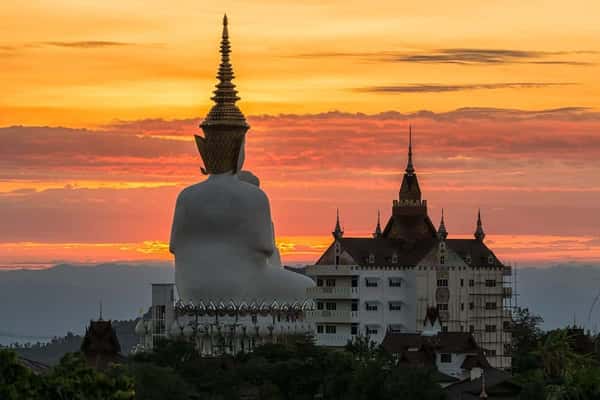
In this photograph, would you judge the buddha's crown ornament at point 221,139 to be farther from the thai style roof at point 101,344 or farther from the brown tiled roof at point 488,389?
the brown tiled roof at point 488,389

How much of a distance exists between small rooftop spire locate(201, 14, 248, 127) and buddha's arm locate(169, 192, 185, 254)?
4655mm

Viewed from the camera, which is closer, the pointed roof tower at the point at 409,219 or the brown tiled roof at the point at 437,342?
the brown tiled roof at the point at 437,342

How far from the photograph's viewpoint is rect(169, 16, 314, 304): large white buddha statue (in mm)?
155625

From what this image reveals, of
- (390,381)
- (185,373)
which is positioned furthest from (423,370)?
(185,373)

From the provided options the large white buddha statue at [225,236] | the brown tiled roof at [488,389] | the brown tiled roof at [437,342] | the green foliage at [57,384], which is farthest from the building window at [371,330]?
the green foliage at [57,384]

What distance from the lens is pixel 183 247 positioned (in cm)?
15688

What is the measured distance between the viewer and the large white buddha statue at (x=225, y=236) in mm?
155625

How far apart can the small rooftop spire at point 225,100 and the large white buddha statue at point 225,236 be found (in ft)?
0.36

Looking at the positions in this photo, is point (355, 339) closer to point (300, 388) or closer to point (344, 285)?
point (344, 285)

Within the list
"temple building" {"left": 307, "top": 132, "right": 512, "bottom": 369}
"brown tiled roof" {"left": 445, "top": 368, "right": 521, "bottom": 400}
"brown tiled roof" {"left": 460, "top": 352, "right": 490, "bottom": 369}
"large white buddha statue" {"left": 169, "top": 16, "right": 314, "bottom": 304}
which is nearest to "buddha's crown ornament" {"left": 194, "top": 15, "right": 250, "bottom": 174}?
"large white buddha statue" {"left": 169, "top": 16, "right": 314, "bottom": 304}

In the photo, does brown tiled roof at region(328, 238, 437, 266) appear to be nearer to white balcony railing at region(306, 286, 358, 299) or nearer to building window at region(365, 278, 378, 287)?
building window at region(365, 278, 378, 287)

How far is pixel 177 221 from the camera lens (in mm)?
157000

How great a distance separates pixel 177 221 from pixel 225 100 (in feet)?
25.7

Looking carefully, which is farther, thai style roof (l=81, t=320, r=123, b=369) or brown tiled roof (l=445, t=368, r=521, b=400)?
thai style roof (l=81, t=320, r=123, b=369)
